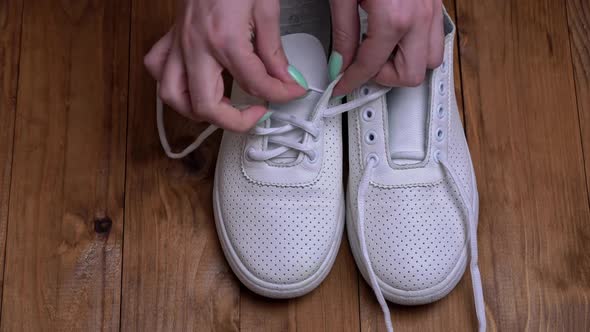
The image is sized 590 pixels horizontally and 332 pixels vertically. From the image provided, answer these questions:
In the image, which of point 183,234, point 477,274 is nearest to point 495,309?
point 477,274

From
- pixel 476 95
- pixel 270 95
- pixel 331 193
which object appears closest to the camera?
pixel 270 95

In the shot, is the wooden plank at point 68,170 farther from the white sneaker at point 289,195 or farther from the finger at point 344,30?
the finger at point 344,30

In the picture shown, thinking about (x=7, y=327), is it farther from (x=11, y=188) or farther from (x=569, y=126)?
(x=569, y=126)

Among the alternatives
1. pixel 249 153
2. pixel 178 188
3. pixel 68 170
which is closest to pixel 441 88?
pixel 249 153

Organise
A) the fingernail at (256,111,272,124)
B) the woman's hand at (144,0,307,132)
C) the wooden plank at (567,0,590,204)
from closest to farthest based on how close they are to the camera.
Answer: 1. the woman's hand at (144,0,307,132)
2. the fingernail at (256,111,272,124)
3. the wooden plank at (567,0,590,204)

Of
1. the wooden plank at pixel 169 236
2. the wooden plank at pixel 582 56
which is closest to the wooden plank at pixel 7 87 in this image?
the wooden plank at pixel 169 236

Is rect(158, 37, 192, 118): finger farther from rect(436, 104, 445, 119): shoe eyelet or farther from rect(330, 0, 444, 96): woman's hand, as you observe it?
rect(436, 104, 445, 119): shoe eyelet

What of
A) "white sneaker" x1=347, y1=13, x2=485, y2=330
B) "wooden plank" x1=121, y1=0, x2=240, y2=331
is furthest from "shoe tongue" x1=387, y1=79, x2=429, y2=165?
"wooden plank" x1=121, y1=0, x2=240, y2=331

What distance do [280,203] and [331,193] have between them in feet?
0.21

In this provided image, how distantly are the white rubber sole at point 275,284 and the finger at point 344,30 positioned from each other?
18cm

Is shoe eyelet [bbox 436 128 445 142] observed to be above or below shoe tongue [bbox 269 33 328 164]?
below

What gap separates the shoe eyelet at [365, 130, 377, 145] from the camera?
2.39 feet

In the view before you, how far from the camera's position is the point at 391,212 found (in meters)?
0.72

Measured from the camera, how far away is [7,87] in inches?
33.3
